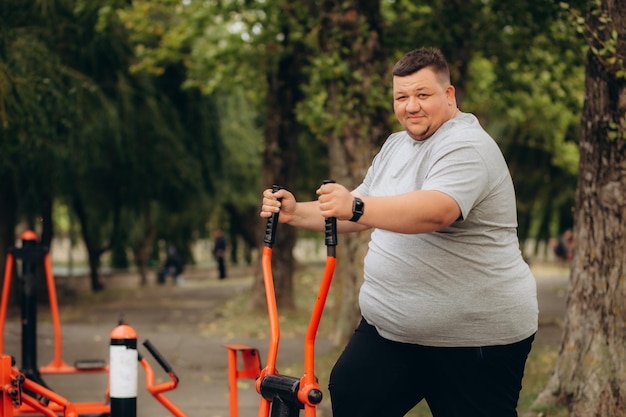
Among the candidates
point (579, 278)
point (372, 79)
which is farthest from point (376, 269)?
point (372, 79)

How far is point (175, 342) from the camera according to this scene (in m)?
13.2

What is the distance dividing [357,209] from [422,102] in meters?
0.54

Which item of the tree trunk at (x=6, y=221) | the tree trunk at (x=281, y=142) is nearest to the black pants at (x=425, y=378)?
the tree trunk at (x=281, y=142)

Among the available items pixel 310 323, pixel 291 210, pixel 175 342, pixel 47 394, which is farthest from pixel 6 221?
pixel 310 323

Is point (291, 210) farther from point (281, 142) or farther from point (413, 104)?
point (281, 142)

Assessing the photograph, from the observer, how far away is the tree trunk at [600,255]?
6.36 metres

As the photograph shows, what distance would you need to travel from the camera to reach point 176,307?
65.7ft

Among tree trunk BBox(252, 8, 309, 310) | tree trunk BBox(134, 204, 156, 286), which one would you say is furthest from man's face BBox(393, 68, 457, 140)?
tree trunk BBox(134, 204, 156, 286)

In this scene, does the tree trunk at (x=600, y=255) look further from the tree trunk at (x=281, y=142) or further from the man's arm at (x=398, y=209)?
the tree trunk at (x=281, y=142)

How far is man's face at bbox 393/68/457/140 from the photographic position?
353 centimetres

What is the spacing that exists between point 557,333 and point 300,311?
4.84 meters

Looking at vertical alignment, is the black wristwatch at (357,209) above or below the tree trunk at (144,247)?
above

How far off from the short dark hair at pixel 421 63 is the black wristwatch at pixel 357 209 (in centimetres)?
56

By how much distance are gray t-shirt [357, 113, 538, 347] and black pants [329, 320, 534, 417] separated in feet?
0.22
